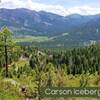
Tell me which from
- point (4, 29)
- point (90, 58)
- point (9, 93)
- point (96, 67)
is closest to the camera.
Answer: point (9, 93)

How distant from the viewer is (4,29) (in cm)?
6931

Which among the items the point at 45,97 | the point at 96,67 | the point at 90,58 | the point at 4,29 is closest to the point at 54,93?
the point at 45,97

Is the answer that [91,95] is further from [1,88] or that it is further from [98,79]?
[98,79]

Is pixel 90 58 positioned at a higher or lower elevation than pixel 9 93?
lower

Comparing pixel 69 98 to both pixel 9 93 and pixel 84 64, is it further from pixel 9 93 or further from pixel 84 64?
pixel 84 64

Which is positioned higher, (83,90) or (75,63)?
(83,90)

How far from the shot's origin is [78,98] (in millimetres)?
12383

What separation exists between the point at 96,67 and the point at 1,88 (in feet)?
562

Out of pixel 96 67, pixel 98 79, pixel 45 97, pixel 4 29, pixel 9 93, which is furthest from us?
pixel 96 67

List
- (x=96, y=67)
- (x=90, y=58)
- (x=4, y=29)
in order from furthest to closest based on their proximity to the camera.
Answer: (x=90, y=58)
(x=96, y=67)
(x=4, y=29)

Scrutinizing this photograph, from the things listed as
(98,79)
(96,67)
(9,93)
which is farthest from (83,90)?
(96,67)

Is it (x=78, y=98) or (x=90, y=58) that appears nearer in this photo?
(x=78, y=98)

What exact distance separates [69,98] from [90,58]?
18768 cm

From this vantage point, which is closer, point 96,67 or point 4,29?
point 4,29
